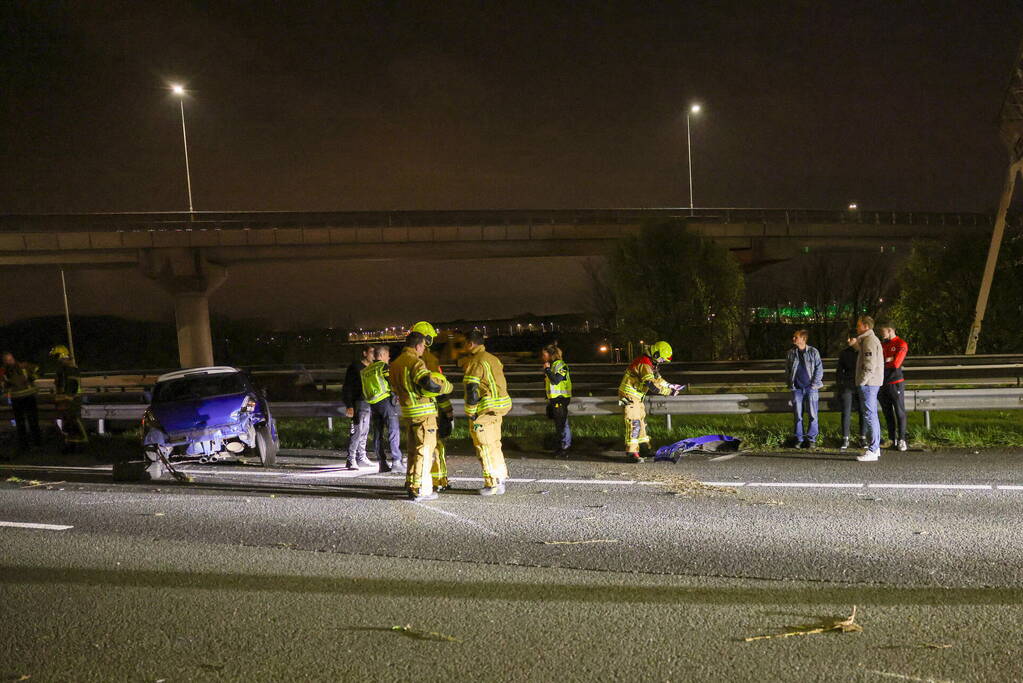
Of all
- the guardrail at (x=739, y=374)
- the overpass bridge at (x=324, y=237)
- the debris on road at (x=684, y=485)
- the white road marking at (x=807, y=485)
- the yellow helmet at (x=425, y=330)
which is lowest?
the guardrail at (x=739, y=374)

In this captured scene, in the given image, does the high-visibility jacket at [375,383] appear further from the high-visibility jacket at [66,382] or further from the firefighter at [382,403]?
the high-visibility jacket at [66,382]

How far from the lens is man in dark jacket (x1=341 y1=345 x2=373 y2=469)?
10.2 m

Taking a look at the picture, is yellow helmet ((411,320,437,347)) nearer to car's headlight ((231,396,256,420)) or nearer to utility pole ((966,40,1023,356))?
car's headlight ((231,396,256,420))

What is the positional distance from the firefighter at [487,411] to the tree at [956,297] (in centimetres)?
2197

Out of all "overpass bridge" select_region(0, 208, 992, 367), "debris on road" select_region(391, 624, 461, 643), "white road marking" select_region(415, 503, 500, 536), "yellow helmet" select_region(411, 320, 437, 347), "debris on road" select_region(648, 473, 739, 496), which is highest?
"overpass bridge" select_region(0, 208, 992, 367)

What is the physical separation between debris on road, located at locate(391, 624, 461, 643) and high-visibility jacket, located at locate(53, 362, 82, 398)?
35.0 ft

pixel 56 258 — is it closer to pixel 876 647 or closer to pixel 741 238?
pixel 741 238

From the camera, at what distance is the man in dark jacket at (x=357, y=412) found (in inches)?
401

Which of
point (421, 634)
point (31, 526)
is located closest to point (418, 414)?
point (421, 634)

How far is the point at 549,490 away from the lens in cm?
827

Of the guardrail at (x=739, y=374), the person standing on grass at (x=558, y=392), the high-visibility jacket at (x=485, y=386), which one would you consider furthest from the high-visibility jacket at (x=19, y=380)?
the guardrail at (x=739, y=374)

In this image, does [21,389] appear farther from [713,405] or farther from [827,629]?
[827,629]

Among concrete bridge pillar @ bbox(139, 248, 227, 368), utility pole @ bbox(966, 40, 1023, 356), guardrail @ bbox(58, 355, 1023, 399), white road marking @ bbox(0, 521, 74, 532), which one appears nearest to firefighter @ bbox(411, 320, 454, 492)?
white road marking @ bbox(0, 521, 74, 532)

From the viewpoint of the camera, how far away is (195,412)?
10039mm
